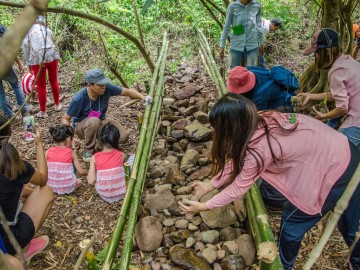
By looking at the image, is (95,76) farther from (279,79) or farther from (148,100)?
(279,79)

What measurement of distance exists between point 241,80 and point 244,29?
1.87m

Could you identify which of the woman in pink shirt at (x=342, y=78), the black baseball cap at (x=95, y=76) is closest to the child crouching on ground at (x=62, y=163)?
the black baseball cap at (x=95, y=76)

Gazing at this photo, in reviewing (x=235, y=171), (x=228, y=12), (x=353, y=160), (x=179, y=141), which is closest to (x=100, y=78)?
(x=179, y=141)

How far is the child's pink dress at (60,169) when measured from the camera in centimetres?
317

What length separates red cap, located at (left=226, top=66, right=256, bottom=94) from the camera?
2580 millimetres

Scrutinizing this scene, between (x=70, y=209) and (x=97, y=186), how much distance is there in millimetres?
348

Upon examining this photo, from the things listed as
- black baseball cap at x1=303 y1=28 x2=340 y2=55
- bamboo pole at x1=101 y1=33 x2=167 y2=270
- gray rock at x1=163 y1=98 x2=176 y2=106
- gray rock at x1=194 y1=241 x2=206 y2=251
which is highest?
black baseball cap at x1=303 y1=28 x2=340 y2=55

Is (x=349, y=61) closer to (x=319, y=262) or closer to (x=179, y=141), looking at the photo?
(x=319, y=262)

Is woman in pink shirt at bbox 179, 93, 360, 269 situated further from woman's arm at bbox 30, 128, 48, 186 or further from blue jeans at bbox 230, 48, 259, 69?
blue jeans at bbox 230, 48, 259, 69

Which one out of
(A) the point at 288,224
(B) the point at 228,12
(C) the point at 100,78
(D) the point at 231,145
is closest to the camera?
(D) the point at 231,145

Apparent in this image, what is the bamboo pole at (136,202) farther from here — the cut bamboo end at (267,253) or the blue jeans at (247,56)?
the blue jeans at (247,56)

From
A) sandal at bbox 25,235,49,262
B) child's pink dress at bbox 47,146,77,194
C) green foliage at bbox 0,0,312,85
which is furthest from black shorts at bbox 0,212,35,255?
green foliage at bbox 0,0,312,85

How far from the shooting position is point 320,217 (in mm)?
1914

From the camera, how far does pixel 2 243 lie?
2.11 m
